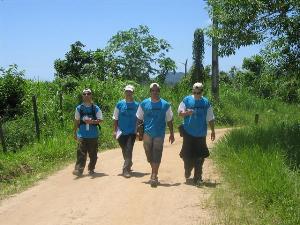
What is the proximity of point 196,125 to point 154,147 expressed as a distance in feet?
2.73

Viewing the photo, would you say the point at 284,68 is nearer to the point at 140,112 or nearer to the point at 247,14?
the point at 247,14

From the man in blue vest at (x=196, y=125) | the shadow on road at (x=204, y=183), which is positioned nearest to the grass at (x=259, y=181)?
the shadow on road at (x=204, y=183)

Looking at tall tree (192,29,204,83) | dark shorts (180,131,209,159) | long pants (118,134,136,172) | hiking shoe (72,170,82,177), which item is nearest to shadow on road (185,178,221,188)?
dark shorts (180,131,209,159)

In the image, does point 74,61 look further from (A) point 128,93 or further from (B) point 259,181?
(B) point 259,181

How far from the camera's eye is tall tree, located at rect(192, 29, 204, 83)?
101 ft

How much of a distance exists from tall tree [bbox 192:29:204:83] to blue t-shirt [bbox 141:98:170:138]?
21750 millimetres

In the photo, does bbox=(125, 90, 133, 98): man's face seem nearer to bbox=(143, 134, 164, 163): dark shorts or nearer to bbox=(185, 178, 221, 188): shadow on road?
bbox=(143, 134, 164, 163): dark shorts

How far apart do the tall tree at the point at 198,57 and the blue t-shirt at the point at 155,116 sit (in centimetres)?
2175

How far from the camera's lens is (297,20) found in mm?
12820

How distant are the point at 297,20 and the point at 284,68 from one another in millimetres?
2011

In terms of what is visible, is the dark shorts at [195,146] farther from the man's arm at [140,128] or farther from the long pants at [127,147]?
the long pants at [127,147]

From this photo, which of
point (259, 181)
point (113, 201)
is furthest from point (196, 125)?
point (113, 201)

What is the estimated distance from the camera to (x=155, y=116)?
29.5 feet

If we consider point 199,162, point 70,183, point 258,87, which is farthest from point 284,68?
point 258,87
